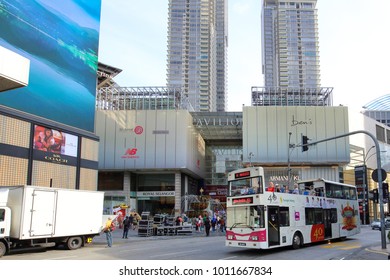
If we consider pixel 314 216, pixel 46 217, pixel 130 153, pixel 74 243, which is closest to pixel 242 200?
pixel 314 216

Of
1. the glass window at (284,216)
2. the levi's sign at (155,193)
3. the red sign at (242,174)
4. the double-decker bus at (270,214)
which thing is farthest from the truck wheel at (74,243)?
the levi's sign at (155,193)

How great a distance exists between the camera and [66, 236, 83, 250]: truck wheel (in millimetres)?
19844

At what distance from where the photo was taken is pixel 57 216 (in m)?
18.8

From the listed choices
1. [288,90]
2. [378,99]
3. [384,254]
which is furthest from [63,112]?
[378,99]

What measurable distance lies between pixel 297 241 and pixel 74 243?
450 inches

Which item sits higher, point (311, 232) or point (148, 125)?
point (148, 125)

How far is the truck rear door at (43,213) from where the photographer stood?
697 inches

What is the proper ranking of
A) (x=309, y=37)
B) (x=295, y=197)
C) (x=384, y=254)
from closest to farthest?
(x=384, y=254) < (x=295, y=197) < (x=309, y=37)

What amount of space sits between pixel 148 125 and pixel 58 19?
768 inches

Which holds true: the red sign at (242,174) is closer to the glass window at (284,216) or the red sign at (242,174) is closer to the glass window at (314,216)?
the glass window at (284,216)

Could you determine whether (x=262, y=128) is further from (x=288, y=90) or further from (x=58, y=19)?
(x=58, y=19)

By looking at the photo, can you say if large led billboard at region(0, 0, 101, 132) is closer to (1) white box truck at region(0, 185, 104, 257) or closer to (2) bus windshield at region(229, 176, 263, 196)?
(1) white box truck at region(0, 185, 104, 257)

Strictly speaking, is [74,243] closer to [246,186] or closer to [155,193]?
[246,186]

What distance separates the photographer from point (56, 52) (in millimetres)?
37219
